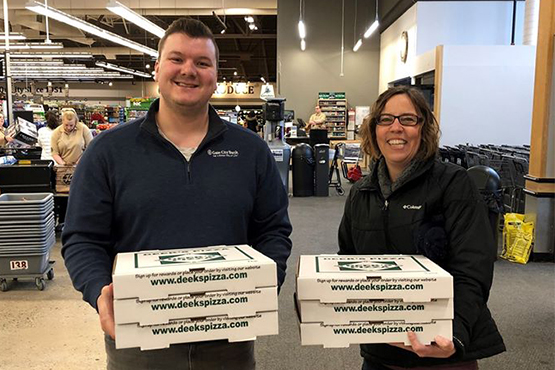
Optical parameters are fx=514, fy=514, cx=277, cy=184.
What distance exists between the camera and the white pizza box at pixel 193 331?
45.9 inches

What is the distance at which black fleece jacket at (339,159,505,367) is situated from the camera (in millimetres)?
1381

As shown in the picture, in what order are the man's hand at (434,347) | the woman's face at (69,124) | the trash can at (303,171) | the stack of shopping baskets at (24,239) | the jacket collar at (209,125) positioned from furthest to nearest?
the trash can at (303,171)
the woman's face at (69,124)
the stack of shopping baskets at (24,239)
the jacket collar at (209,125)
the man's hand at (434,347)

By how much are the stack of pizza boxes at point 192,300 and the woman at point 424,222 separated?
0.39 m

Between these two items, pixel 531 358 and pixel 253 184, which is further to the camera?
pixel 531 358

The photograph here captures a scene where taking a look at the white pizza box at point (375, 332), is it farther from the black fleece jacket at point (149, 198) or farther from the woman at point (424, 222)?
the black fleece jacket at point (149, 198)

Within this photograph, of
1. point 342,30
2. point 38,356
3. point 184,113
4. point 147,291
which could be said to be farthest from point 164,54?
point 342,30

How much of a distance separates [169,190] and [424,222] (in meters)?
0.73

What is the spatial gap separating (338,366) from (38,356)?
186 cm

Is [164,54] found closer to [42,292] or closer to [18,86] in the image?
[42,292]

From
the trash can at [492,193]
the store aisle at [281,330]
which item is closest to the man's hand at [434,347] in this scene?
the store aisle at [281,330]

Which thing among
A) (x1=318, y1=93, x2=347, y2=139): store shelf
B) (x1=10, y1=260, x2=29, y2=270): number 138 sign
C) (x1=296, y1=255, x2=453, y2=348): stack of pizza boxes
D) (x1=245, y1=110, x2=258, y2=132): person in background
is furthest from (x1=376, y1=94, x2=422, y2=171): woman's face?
(x1=318, y1=93, x2=347, y2=139): store shelf

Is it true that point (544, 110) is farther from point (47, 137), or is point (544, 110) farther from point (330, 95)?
point (330, 95)

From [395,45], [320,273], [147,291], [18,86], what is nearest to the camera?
[147,291]

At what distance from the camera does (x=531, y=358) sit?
3152 mm
